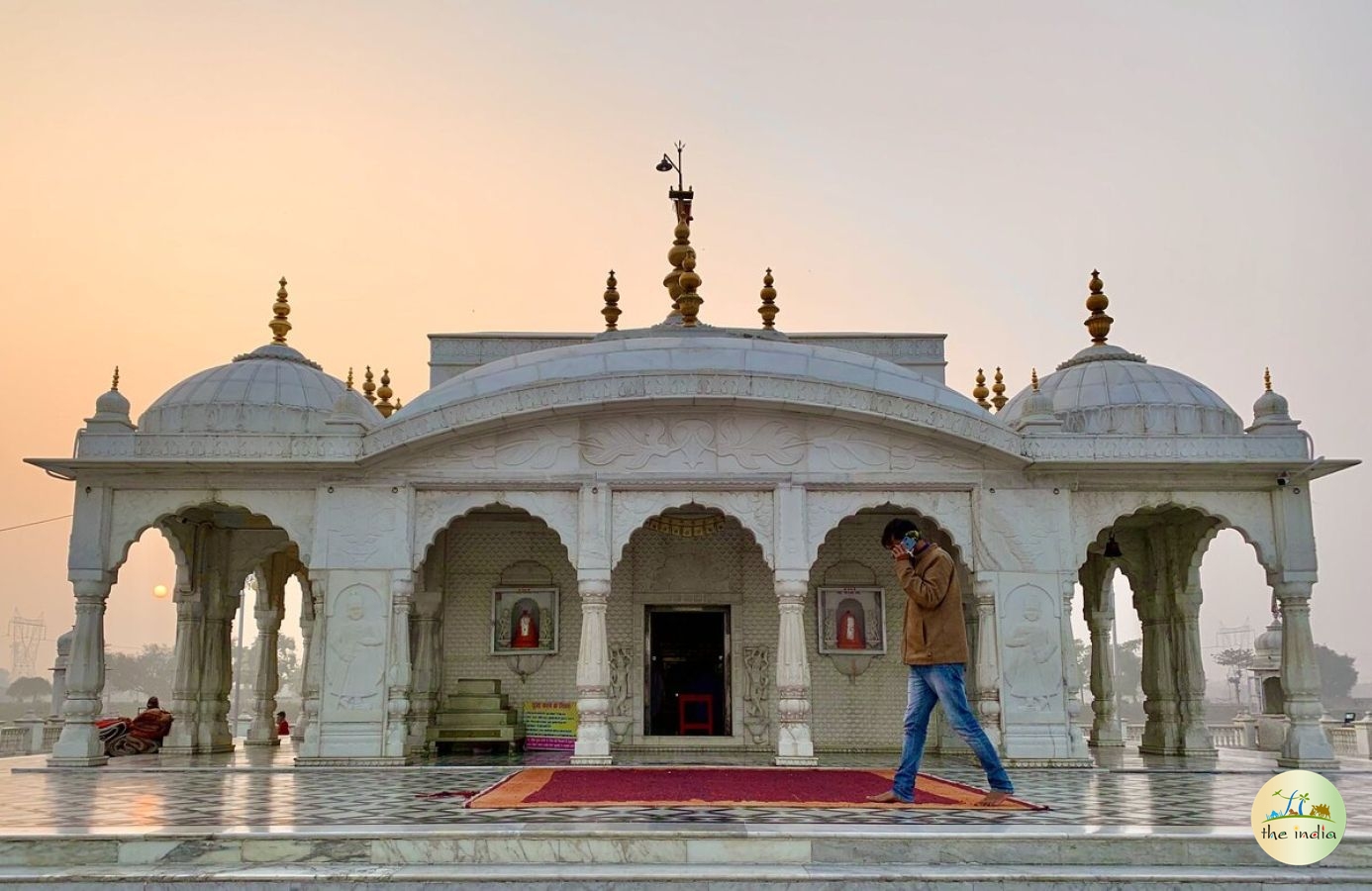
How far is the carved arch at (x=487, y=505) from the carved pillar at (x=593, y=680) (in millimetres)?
450

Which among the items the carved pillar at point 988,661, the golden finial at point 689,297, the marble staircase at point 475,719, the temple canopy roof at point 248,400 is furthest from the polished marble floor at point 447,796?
the golden finial at point 689,297

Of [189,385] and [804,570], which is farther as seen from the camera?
Answer: [189,385]

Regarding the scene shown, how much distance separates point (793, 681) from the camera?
14.5 metres

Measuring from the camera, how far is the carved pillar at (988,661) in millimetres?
14789

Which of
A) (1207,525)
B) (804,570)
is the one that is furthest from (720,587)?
(1207,525)

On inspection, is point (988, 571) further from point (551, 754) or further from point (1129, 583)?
point (551, 754)

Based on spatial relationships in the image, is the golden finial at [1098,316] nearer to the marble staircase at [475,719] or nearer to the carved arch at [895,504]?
the carved arch at [895,504]

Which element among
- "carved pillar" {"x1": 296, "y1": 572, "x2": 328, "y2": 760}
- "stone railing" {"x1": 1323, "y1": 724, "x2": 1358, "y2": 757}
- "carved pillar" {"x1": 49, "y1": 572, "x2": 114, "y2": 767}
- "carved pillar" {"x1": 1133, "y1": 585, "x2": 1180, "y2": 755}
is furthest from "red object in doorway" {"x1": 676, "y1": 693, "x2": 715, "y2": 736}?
"stone railing" {"x1": 1323, "y1": 724, "x2": 1358, "y2": 757}

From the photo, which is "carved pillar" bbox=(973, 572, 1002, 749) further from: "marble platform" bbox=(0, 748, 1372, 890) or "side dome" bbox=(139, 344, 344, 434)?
"side dome" bbox=(139, 344, 344, 434)

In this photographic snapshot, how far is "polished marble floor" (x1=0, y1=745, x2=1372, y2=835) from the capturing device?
8234mm

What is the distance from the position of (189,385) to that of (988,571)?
11.6 metres

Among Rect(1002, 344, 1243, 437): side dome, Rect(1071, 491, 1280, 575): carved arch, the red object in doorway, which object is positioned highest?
Rect(1002, 344, 1243, 437): side dome

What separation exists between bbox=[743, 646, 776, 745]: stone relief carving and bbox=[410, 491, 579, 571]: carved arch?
3.78m

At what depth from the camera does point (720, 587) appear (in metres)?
17.8
